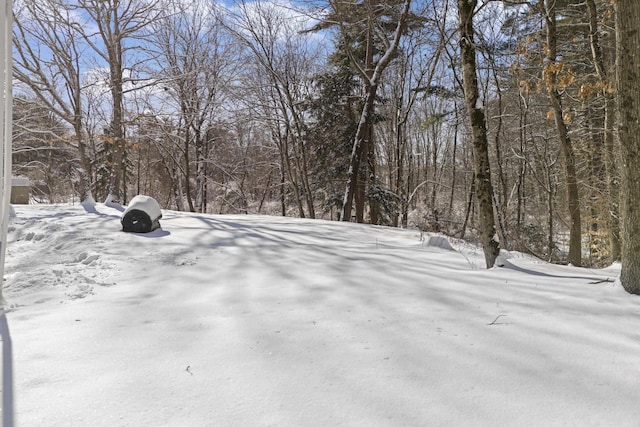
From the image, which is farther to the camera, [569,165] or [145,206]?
[569,165]

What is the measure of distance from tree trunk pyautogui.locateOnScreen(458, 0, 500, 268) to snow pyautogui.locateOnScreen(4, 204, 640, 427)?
403 millimetres

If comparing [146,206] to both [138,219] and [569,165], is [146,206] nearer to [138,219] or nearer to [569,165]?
[138,219]

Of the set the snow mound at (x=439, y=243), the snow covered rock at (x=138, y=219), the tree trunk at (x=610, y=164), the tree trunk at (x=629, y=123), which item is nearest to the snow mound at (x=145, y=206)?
the snow covered rock at (x=138, y=219)

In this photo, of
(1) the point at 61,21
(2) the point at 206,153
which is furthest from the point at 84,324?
(2) the point at 206,153

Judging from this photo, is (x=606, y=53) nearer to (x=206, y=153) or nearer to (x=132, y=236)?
(x=132, y=236)

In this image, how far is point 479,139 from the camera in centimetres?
405

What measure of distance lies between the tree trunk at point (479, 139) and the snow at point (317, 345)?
403 millimetres

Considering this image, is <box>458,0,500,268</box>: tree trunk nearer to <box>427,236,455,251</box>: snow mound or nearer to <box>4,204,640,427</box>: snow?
<box>4,204,640,427</box>: snow

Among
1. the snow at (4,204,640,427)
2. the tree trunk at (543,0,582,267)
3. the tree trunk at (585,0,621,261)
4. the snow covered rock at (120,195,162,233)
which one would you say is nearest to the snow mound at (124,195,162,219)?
the snow covered rock at (120,195,162,233)

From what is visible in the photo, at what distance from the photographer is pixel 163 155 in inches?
858

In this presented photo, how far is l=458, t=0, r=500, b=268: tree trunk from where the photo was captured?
403 cm

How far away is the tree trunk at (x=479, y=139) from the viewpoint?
4027 mm

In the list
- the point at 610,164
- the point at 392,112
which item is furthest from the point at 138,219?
the point at 392,112

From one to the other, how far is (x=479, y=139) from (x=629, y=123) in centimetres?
133
